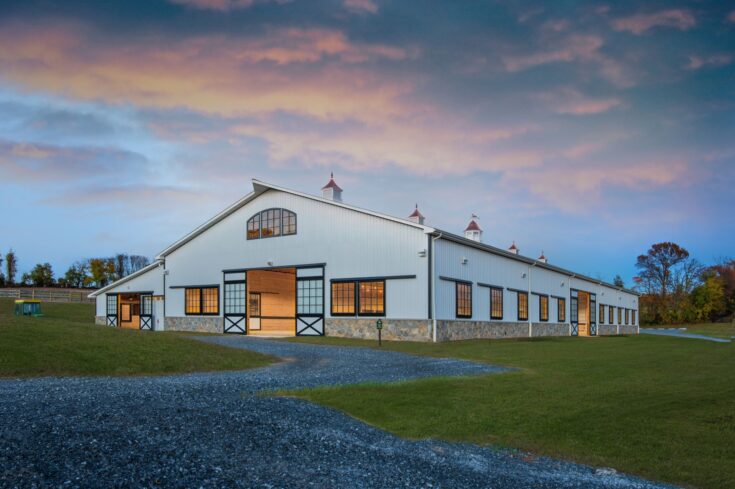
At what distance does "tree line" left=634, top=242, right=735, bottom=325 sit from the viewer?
2955 inches

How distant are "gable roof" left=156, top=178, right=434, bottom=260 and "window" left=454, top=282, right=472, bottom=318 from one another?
4155mm

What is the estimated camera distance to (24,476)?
5.13 metres

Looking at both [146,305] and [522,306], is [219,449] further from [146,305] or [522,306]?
[146,305]

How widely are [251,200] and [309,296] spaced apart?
705cm

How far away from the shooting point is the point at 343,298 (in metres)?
27.0

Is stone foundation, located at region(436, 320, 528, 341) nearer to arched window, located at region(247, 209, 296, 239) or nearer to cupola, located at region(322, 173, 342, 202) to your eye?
A: cupola, located at region(322, 173, 342, 202)

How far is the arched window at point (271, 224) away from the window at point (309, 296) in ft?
9.79

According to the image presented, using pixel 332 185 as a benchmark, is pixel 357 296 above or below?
below

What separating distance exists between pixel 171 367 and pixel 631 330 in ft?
182

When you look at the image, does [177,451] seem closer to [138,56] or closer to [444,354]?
[444,354]

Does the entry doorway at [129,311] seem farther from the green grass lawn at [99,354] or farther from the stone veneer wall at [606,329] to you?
the stone veneer wall at [606,329]

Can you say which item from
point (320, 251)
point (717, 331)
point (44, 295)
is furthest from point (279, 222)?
point (717, 331)

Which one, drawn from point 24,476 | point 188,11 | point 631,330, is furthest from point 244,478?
point 631,330

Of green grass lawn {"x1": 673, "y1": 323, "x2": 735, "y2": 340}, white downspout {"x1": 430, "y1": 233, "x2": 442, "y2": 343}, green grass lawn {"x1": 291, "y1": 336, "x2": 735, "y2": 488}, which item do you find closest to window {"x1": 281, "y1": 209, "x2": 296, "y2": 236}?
white downspout {"x1": 430, "y1": 233, "x2": 442, "y2": 343}
